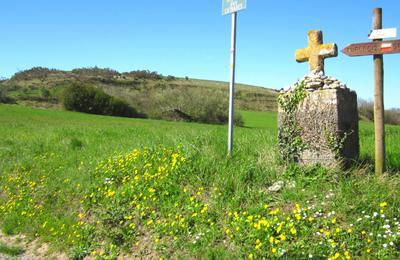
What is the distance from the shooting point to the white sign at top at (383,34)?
4.98 m

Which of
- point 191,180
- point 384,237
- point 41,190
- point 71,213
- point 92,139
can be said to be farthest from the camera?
point 92,139

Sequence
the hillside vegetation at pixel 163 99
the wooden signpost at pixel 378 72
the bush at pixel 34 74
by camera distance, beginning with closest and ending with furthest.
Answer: the wooden signpost at pixel 378 72
the hillside vegetation at pixel 163 99
the bush at pixel 34 74

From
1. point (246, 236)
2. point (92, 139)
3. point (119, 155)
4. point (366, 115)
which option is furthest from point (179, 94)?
point (246, 236)

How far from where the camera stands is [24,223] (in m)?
6.10

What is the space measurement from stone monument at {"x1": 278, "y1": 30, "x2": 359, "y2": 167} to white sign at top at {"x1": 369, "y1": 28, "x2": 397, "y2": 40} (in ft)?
2.89

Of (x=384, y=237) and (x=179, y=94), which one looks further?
(x=179, y=94)

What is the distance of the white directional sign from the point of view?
231 inches

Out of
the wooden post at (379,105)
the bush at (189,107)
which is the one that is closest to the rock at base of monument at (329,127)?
the wooden post at (379,105)

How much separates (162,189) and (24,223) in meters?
2.60

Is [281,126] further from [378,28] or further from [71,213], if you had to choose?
[71,213]

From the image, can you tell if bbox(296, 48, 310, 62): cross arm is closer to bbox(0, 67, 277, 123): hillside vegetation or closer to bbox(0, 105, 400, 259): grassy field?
bbox(0, 105, 400, 259): grassy field

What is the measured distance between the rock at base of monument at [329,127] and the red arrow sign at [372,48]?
61cm

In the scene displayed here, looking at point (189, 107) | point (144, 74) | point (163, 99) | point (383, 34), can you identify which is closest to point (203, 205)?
point (383, 34)

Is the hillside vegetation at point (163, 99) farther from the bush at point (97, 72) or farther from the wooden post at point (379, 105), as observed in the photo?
the wooden post at point (379, 105)
